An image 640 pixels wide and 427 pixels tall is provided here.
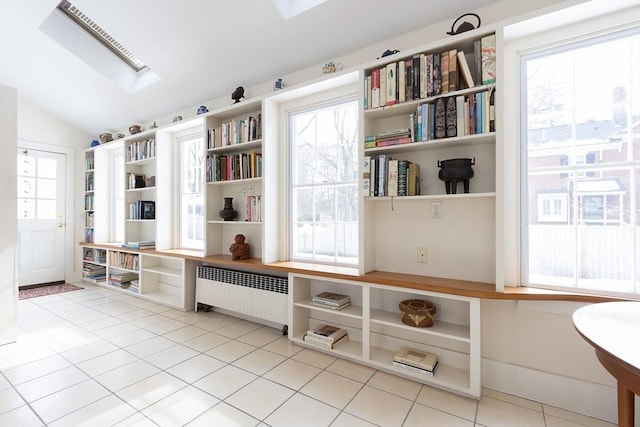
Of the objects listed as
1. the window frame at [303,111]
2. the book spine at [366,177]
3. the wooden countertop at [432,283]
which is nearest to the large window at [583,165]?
the wooden countertop at [432,283]

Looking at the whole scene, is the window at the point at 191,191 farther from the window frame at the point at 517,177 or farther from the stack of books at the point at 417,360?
the window frame at the point at 517,177

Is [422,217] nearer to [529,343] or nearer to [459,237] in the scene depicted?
[459,237]

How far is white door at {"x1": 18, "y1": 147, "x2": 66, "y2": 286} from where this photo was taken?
4.71 meters

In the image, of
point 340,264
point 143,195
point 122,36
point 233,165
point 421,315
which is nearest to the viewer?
point 421,315

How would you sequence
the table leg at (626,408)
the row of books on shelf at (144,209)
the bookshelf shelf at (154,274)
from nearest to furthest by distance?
the table leg at (626,408), the bookshelf shelf at (154,274), the row of books on shelf at (144,209)

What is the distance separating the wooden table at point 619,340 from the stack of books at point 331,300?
1.63m

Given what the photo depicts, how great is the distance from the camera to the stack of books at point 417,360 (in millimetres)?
2084

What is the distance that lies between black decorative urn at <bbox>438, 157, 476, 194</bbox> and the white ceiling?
112 centimetres

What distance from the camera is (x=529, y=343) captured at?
1.99 metres

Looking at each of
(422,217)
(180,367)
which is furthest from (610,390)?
(180,367)

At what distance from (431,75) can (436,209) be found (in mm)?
988

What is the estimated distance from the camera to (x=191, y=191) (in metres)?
4.15

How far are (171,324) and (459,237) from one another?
120 inches

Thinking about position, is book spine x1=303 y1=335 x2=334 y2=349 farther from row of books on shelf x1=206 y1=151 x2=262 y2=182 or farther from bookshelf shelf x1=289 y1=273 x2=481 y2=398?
row of books on shelf x1=206 y1=151 x2=262 y2=182
